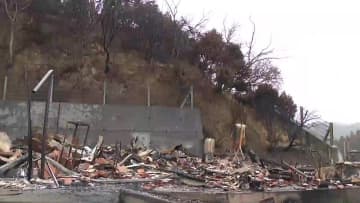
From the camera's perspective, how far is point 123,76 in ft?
90.5

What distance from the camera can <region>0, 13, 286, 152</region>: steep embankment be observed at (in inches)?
966

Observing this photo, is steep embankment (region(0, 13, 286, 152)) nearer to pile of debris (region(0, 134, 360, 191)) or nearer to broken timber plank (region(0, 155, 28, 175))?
pile of debris (region(0, 134, 360, 191))

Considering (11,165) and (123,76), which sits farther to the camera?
(123,76)

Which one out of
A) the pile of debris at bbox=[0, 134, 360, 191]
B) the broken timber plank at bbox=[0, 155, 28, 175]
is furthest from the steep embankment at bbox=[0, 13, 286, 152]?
the broken timber plank at bbox=[0, 155, 28, 175]

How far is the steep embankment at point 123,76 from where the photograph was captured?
24.5 metres

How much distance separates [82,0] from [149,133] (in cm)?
1223

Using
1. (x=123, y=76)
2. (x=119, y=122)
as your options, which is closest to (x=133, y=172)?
(x=119, y=122)

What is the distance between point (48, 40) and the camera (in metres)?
29.0

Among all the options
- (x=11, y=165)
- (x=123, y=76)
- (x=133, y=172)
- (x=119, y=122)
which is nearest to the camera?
(x=11, y=165)

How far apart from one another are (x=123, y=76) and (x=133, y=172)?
13732 mm

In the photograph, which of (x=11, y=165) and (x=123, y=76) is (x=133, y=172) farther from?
(x=123, y=76)

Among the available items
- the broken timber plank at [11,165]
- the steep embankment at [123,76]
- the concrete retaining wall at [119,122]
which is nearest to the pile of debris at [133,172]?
the broken timber plank at [11,165]

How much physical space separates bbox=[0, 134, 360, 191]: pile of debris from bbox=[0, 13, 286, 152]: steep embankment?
7.07 meters

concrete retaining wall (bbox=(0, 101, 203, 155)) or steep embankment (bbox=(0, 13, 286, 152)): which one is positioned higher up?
steep embankment (bbox=(0, 13, 286, 152))
